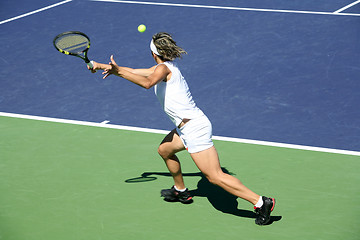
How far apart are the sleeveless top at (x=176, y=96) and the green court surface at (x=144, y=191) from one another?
1.13m

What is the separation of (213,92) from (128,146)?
7.84 ft

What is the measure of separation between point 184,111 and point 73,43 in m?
1.58

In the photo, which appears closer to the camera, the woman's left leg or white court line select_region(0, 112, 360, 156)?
the woman's left leg

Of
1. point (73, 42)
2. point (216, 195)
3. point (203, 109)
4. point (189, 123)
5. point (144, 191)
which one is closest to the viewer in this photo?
point (189, 123)

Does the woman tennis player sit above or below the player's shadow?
above

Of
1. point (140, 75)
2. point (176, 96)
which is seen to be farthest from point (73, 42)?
point (176, 96)

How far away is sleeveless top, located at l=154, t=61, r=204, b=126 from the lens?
6.77m

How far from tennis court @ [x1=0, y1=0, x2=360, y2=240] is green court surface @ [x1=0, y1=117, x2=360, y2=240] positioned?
21mm

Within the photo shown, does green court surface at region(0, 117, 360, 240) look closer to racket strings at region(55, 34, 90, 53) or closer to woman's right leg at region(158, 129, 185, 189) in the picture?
woman's right leg at region(158, 129, 185, 189)

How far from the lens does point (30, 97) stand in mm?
11141

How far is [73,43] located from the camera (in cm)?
734

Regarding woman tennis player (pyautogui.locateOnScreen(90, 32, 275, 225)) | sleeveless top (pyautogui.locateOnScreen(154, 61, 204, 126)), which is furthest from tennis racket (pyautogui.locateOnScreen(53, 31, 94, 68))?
sleeveless top (pyautogui.locateOnScreen(154, 61, 204, 126))

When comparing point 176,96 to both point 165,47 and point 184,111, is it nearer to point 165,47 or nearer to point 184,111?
point 184,111

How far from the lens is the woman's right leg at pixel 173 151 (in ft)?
23.5
